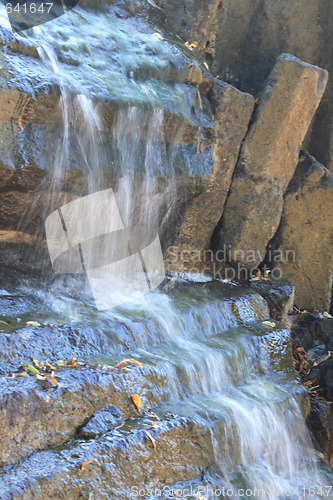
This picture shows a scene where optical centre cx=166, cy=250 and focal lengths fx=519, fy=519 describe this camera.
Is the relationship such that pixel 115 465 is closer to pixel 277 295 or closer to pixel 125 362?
pixel 125 362

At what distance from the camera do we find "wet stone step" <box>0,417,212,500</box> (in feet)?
8.20

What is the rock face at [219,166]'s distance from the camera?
5.78 meters

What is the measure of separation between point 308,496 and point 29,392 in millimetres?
2245

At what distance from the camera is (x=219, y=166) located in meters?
5.90

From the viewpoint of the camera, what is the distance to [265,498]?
3.49 metres

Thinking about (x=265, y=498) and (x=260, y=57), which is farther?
(x=260, y=57)

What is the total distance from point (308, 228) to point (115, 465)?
4501mm

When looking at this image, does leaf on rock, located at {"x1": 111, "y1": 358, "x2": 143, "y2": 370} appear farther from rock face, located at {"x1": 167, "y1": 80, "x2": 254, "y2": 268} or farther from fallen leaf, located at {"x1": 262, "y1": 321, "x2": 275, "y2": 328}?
rock face, located at {"x1": 167, "y1": 80, "x2": 254, "y2": 268}

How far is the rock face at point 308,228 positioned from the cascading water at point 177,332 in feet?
4.81

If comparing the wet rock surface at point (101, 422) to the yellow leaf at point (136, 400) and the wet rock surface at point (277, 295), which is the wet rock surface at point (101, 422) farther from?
the wet rock surface at point (277, 295)

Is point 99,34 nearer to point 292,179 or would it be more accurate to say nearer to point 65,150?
point 65,150

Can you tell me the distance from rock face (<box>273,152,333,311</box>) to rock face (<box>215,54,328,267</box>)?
16.3 inches

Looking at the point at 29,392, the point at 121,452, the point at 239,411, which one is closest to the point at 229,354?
the point at 239,411

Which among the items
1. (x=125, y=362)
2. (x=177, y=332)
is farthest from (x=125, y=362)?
(x=177, y=332)
